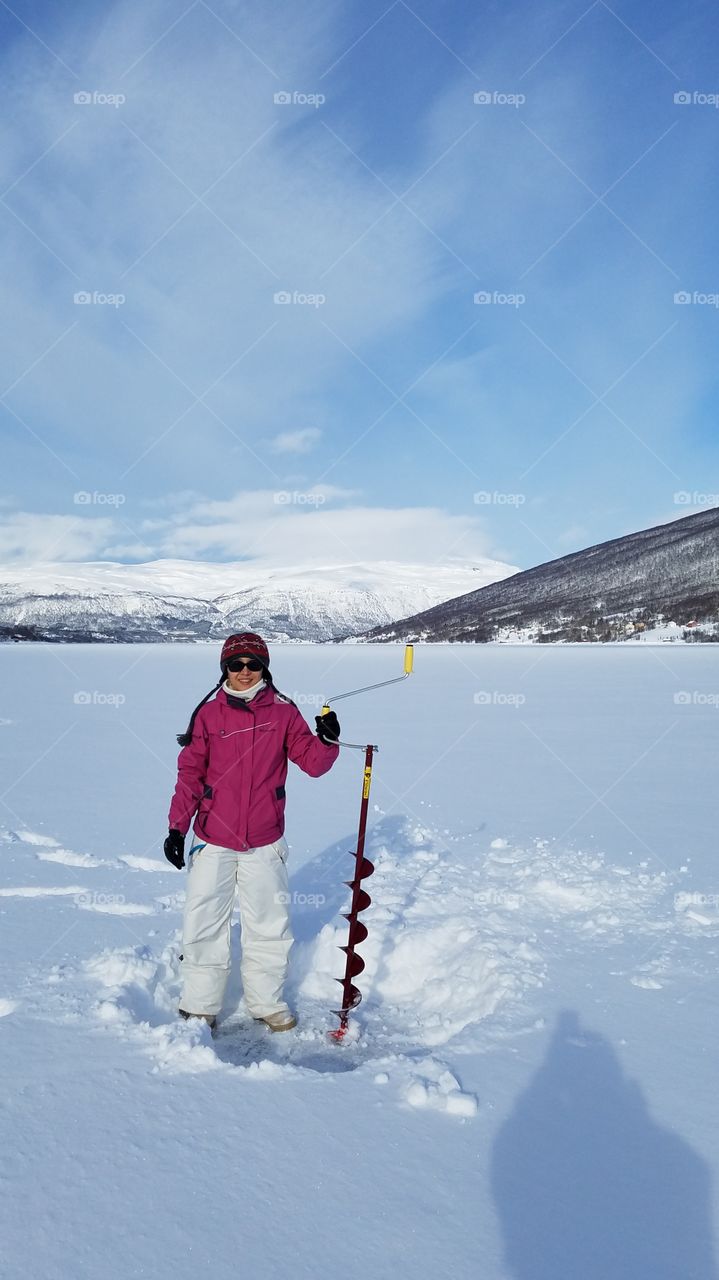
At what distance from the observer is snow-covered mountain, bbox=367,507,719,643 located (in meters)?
117

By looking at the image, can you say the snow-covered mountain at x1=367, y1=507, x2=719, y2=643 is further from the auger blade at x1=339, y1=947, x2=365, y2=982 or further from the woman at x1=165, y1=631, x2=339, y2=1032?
the woman at x1=165, y1=631, x2=339, y2=1032

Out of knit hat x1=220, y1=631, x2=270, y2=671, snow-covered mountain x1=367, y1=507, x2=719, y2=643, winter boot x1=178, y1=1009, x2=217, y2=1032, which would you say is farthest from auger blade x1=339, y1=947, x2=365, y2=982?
snow-covered mountain x1=367, y1=507, x2=719, y2=643

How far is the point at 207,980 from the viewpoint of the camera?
326cm

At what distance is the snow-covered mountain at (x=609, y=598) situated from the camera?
11669 cm

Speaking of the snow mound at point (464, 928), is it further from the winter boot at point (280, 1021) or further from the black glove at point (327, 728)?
the black glove at point (327, 728)

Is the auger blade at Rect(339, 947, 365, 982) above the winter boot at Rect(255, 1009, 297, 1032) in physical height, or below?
above

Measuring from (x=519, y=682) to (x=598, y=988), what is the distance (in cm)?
2176

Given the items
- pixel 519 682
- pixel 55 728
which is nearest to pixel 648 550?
pixel 519 682

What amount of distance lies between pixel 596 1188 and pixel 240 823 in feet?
6.21

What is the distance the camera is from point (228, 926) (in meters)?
3.37

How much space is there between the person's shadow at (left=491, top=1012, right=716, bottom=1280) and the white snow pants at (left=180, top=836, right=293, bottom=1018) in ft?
4.22

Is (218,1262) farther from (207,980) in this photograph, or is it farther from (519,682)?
(519,682)

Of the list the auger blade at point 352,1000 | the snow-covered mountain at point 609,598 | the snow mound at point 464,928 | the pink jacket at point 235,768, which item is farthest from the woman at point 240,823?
the snow-covered mountain at point 609,598

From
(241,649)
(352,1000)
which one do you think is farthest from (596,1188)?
(241,649)
